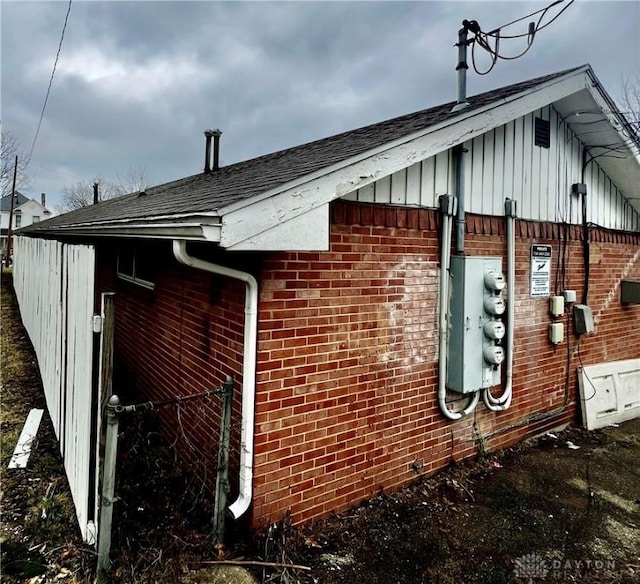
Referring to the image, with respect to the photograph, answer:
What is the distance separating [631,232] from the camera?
656cm

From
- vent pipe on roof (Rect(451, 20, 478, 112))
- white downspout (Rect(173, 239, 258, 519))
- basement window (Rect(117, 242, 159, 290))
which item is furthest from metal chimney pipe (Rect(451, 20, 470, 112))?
basement window (Rect(117, 242, 159, 290))

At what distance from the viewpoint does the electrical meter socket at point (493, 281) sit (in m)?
4.21

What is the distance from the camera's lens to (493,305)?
4234 millimetres

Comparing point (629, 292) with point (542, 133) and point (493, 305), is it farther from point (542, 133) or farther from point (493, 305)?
point (493, 305)

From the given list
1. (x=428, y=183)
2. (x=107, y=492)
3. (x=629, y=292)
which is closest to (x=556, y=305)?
(x=629, y=292)

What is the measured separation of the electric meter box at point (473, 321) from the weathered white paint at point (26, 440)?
14.2 ft

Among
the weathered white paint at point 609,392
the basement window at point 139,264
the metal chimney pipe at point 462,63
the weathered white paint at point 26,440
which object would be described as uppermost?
the metal chimney pipe at point 462,63

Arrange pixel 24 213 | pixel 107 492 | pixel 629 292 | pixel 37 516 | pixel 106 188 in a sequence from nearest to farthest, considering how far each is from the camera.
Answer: pixel 107 492
pixel 37 516
pixel 629 292
pixel 106 188
pixel 24 213

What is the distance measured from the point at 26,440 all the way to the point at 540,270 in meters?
6.22

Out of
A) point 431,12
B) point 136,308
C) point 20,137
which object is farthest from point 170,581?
point 20,137

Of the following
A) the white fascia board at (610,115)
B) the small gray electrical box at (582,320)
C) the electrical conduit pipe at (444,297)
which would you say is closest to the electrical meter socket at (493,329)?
the electrical conduit pipe at (444,297)

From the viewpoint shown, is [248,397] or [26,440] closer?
[248,397]

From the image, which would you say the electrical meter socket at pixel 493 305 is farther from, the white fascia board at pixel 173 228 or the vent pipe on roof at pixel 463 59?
the white fascia board at pixel 173 228

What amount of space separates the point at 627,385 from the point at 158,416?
6.52 m
